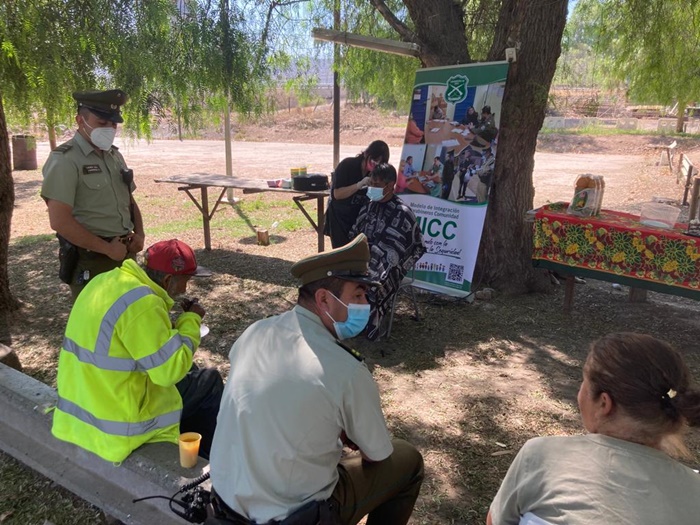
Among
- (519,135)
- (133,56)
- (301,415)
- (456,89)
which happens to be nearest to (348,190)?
(456,89)

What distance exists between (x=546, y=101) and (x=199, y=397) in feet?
14.3

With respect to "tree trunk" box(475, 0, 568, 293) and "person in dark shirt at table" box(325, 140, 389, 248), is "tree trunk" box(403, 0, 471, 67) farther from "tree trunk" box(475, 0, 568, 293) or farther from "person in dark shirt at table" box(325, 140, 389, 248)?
"person in dark shirt at table" box(325, 140, 389, 248)

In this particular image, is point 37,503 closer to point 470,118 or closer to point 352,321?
point 352,321

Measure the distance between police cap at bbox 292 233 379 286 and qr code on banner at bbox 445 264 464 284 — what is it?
3730 mm

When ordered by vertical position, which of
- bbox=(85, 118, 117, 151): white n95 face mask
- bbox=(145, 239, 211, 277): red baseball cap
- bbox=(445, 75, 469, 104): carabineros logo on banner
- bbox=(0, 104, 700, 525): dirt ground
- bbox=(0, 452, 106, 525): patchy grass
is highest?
bbox=(445, 75, 469, 104): carabineros logo on banner

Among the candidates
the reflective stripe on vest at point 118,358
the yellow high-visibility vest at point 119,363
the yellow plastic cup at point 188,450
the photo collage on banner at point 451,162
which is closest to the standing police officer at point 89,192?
the yellow high-visibility vest at point 119,363

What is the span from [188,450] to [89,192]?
207 centimetres

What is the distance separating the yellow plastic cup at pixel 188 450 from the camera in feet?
7.91

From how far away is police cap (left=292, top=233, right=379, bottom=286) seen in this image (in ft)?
6.68

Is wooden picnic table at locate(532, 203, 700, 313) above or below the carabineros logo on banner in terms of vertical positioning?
below

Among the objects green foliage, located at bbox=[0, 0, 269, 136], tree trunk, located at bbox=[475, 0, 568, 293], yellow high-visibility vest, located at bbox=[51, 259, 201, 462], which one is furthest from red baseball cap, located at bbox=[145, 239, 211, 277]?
tree trunk, located at bbox=[475, 0, 568, 293]

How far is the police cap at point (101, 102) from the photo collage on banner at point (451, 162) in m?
3.21

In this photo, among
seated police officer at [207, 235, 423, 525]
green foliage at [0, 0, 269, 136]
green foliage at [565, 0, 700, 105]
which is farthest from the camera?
green foliage at [565, 0, 700, 105]

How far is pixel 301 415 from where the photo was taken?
5.70 feet
